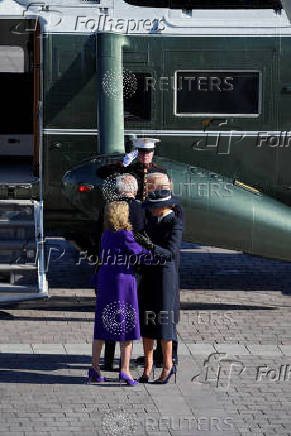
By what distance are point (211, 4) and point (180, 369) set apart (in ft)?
17.0

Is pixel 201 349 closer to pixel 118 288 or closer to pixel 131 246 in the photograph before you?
pixel 118 288

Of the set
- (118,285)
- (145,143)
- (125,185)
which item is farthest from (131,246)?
(145,143)

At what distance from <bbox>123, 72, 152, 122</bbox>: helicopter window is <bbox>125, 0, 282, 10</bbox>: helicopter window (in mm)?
920

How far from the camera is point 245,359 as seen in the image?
36.9 feet

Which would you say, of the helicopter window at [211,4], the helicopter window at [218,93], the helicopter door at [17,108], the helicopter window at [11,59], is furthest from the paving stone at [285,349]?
the helicopter window at [11,59]

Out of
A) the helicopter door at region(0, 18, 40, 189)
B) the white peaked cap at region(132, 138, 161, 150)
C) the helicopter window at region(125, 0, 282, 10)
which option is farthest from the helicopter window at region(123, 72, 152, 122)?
the helicopter door at region(0, 18, 40, 189)

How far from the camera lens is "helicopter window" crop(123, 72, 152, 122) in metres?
13.7

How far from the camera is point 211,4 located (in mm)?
13836

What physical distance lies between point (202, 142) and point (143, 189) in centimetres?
190

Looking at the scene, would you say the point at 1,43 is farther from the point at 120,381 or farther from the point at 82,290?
the point at 120,381

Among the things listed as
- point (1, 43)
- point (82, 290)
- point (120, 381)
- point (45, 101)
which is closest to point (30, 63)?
point (1, 43)

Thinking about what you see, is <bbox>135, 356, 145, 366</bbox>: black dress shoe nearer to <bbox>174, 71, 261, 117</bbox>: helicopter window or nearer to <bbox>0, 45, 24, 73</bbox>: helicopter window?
<bbox>174, 71, 261, 117</bbox>: helicopter window

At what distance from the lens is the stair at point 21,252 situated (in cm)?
1266

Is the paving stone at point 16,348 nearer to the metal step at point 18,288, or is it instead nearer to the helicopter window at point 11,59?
the metal step at point 18,288
